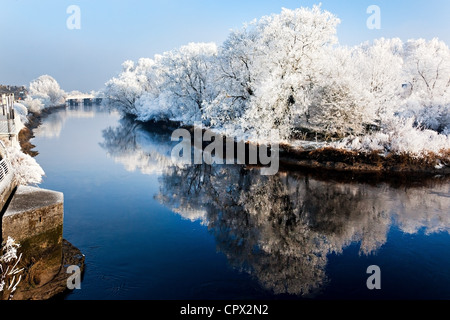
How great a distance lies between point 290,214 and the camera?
16.3 m

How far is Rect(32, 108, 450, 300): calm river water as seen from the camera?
33.8ft

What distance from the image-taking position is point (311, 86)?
29.3 meters

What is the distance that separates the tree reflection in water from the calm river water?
6 centimetres

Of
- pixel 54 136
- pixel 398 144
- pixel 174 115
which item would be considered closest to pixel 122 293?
pixel 398 144

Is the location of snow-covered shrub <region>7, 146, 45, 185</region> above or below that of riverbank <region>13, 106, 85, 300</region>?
above

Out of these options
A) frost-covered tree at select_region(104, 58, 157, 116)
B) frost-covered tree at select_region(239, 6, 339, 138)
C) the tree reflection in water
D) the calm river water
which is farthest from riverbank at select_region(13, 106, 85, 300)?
frost-covered tree at select_region(104, 58, 157, 116)

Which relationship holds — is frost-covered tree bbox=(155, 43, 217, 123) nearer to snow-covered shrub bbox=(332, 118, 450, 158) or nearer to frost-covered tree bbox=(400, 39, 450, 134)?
snow-covered shrub bbox=(332, 118, 450, 158)

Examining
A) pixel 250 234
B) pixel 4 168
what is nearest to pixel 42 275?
pixel 4 168

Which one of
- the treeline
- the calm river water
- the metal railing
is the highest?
the treeline

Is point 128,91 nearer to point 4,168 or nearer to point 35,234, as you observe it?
point 4,168

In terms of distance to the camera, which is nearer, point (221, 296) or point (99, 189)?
point (221, 296)
